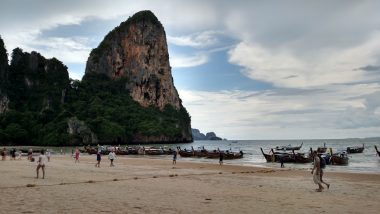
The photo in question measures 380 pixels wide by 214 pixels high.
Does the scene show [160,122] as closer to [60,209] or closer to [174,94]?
[174,94]

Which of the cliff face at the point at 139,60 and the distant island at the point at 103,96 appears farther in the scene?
the cliff face at the point at 139,60

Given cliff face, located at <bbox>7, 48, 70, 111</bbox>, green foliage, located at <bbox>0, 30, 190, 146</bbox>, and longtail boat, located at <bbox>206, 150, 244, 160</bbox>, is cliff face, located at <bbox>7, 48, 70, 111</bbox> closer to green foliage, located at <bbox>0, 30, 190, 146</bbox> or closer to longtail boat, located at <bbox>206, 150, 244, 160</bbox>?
green foliage, located at <bbox>0, 30, 190, 146</bbox>

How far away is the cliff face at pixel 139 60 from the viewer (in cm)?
16150

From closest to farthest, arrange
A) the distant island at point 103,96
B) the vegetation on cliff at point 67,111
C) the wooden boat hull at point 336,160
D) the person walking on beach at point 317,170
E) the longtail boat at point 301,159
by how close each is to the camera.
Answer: the person walking on beach at point 317,170 < the wooden boat hull at point 336,160 < the longtail boat at point 301,159 < the vegetation on cliff at point 67,111 < the distant island at point 103,96

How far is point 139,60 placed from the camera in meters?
163

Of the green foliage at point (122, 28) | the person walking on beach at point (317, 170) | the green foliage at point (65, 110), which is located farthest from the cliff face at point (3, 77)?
the person walking on beach at point (317, 170)

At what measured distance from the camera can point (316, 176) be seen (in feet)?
55.2

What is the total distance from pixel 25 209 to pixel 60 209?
881 millimetres

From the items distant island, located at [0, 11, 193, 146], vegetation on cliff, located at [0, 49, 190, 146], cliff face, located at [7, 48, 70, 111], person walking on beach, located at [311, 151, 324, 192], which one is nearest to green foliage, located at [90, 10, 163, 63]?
distant island, located at [0, 11, 193, 146]

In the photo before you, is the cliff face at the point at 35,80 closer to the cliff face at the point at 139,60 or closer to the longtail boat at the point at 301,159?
the cliff face at the point at 139,60

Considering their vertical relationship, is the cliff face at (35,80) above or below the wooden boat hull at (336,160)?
above

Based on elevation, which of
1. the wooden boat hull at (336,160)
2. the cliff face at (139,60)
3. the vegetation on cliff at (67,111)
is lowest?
the wooden boat hull at (336,160)

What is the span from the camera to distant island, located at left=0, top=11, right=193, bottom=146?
118500 millimetres

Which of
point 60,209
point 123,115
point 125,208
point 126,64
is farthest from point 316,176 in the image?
point 126,64
